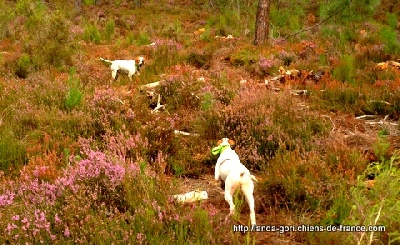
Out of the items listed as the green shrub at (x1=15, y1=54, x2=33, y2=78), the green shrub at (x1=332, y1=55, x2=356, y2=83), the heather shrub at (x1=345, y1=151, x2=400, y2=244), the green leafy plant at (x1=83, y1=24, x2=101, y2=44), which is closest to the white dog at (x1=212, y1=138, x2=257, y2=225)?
the heather shrub at (x1=345, y1=151, x2=400, y2=244)

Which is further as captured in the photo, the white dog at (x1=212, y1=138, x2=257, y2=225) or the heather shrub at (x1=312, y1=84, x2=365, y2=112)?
the heather shrub at (x1=312, y1=84, x2=365, y2=112)

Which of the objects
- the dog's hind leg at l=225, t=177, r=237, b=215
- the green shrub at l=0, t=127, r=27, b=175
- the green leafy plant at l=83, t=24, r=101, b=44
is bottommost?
the green shrub at l=0, t=127, r=27, b=175

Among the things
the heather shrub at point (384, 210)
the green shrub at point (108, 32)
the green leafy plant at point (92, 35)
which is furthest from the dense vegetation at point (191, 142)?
the green shrub at point (108, 32)

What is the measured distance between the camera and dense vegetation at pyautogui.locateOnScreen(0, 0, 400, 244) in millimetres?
2945

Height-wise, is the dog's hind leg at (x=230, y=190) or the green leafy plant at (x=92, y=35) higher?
the green leafy plant at (x=92, y=35)

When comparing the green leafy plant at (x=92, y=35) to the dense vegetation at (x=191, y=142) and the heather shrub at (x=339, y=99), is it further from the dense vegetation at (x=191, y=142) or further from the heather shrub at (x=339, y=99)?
the heather shrub at (x=339, y=99)

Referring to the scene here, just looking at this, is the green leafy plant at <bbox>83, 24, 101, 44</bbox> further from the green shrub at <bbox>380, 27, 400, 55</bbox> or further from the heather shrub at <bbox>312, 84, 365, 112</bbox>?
the heather shrub at <bbox>312, 84, 365, 112</bbox>

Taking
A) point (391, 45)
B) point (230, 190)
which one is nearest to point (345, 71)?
point (391, 45)

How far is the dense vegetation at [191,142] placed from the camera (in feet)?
9.66

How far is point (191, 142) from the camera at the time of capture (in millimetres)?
5121

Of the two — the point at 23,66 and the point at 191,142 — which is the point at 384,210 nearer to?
the point at 191,142

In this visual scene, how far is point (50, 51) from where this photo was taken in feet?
30.4

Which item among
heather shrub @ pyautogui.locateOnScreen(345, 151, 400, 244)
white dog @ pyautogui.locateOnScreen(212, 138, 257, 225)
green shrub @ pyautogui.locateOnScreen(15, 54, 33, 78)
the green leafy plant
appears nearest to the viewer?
heather shrub @ pyautogui.locateOnScreen(345, 151, 400, 244)

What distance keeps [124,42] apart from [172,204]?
10375mm
